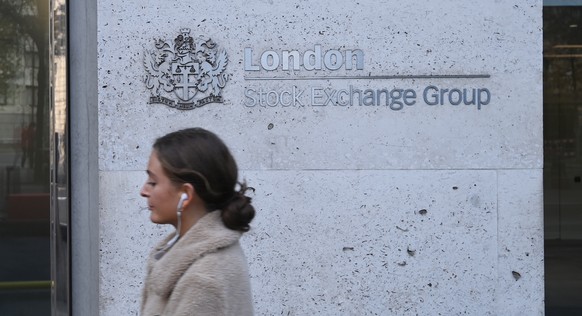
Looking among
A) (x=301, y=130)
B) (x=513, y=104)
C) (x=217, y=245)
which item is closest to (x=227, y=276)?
(x=217, y=245)

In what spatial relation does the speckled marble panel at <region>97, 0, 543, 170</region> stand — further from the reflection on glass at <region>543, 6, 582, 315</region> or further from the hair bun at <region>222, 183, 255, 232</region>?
the hair bun at <region>222, 183, 255, 232</region>

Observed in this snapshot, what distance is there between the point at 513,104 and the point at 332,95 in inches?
46.9

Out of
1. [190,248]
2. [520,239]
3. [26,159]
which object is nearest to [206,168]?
[190,248]

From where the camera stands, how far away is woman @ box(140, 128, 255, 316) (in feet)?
8.21

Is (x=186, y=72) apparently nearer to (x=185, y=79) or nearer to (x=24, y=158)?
(x=185, y=79)

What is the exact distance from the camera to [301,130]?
6047 mm

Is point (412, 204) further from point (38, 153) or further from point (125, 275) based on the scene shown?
point (38, 153)

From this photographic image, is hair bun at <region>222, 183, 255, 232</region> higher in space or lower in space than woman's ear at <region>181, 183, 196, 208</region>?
lower

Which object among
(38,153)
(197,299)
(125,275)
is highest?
(38,153)

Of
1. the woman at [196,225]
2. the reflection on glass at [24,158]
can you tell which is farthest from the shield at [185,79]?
the woman at [196,225]

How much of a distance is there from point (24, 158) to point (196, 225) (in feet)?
14.2

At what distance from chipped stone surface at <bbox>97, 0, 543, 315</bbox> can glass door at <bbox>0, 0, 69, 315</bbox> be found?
74 cm

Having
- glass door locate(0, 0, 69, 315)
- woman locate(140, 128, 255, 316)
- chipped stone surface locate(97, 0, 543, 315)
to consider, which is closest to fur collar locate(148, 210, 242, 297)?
woman locate(140, 128, 255, 316)

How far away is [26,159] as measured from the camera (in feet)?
21.8
